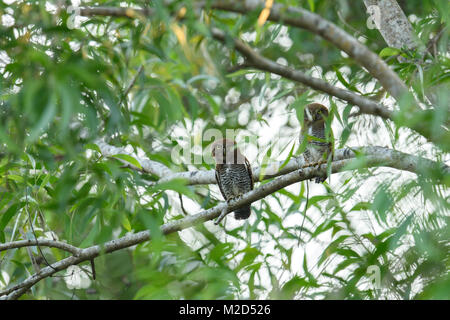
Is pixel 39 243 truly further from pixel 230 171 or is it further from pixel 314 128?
pixel 314 128

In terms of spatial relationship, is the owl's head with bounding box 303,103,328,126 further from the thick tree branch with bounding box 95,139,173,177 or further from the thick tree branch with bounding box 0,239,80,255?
the thick tree branch with bounding box 0,239,80,255

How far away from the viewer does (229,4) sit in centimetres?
182

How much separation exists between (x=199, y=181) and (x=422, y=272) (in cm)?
187

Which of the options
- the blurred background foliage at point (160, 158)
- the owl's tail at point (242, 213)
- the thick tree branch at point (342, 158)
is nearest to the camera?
the blurred background foliage at point (160, 158)

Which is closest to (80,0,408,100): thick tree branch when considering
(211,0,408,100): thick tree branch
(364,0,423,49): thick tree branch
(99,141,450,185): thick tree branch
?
(211,0,408,100): thick tree branch

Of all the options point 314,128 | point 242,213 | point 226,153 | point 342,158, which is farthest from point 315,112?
point 342,158

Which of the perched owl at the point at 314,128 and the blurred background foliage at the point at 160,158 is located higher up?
the perched owl at the point at 314,128

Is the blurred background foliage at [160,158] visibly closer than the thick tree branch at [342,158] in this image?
Yes

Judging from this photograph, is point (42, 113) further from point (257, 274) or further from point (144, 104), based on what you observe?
point (144, 104)

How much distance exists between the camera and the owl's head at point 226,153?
452 cm

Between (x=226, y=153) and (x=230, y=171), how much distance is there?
0.57ft

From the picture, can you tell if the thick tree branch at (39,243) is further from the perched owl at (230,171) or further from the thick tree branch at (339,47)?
the perched owl at (230,171)
